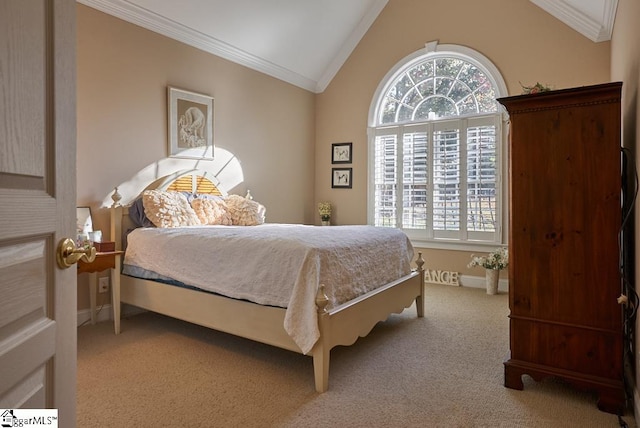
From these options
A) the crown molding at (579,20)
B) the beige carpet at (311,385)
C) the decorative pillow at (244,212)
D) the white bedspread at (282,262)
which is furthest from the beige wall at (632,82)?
the decorative pillow at (244,212)

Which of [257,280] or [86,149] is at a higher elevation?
[86,149]

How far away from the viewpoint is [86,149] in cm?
337

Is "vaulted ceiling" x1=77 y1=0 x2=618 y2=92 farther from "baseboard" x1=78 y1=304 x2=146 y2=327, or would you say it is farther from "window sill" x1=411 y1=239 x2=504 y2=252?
"baseboard" x1=78 y1=304 x2=146 y2=327

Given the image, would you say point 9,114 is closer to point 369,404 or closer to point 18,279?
point 18,279

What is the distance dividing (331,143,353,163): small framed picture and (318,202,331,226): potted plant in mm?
681

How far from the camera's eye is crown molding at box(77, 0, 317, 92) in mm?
3539

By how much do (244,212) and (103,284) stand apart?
4.63 feet

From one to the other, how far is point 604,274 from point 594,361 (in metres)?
0.45

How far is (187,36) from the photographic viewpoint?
4.17 meters

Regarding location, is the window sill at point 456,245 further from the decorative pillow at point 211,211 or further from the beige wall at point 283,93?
the decorative pillow at point 211,211

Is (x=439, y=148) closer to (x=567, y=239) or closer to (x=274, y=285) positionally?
(x=567, y=239)

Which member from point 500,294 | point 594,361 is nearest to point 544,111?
point 594,361

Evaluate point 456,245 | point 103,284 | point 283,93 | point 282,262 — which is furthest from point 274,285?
point 283,93

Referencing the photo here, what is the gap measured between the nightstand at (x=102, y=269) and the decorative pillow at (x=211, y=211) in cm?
80
